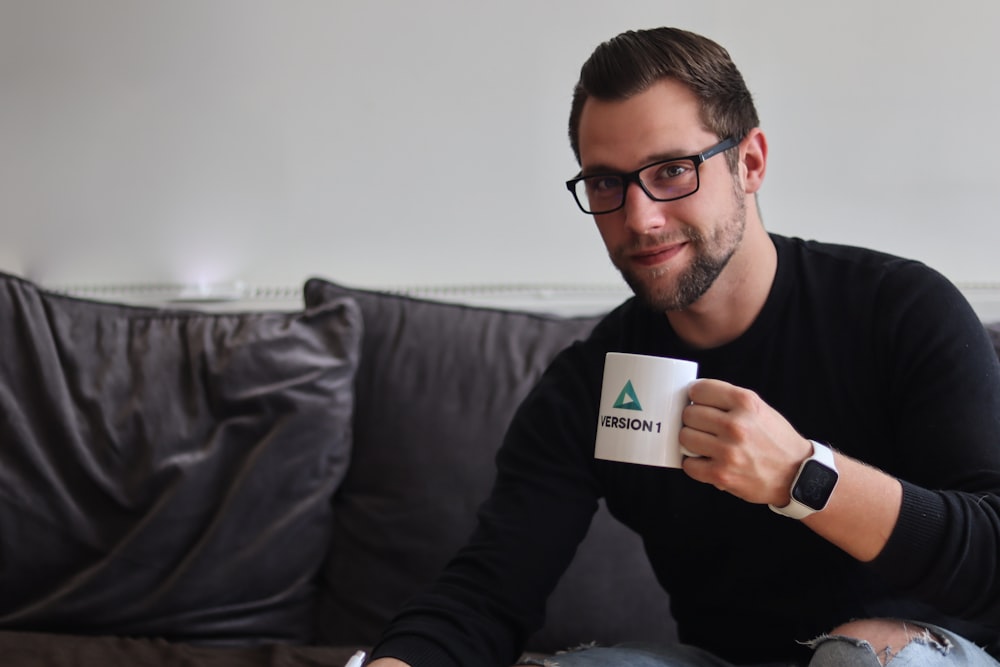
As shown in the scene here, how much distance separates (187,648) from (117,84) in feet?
4.04

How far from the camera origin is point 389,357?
5.54 feet

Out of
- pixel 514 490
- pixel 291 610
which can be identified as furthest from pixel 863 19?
pixel 291 610

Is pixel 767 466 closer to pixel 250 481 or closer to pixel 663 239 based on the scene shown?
pixel 663 239

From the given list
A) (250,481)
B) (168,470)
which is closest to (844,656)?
(250,481)

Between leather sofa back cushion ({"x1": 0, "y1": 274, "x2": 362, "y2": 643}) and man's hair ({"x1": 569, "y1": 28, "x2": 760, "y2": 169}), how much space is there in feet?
2.28

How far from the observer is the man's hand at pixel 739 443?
0.89 m

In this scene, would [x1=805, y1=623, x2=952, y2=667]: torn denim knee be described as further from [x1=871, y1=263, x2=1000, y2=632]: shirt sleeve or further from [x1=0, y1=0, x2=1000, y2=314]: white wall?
[x1=0, y1=0, x2=1000, y2=314]: white wall

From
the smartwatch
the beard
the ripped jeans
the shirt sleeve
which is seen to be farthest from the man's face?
the ripped jeans

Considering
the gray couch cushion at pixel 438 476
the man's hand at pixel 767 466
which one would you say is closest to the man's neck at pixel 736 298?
the man's hand at pixel 767 466

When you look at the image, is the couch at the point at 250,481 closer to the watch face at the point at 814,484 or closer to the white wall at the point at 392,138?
the white wall at the point at 392,138

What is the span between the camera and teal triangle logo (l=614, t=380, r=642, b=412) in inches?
35.3

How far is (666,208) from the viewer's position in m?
1.17

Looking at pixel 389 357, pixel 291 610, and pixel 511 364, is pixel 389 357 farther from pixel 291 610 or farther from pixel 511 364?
pixel 291 610

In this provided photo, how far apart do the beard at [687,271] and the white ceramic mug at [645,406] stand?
29 centimetres
